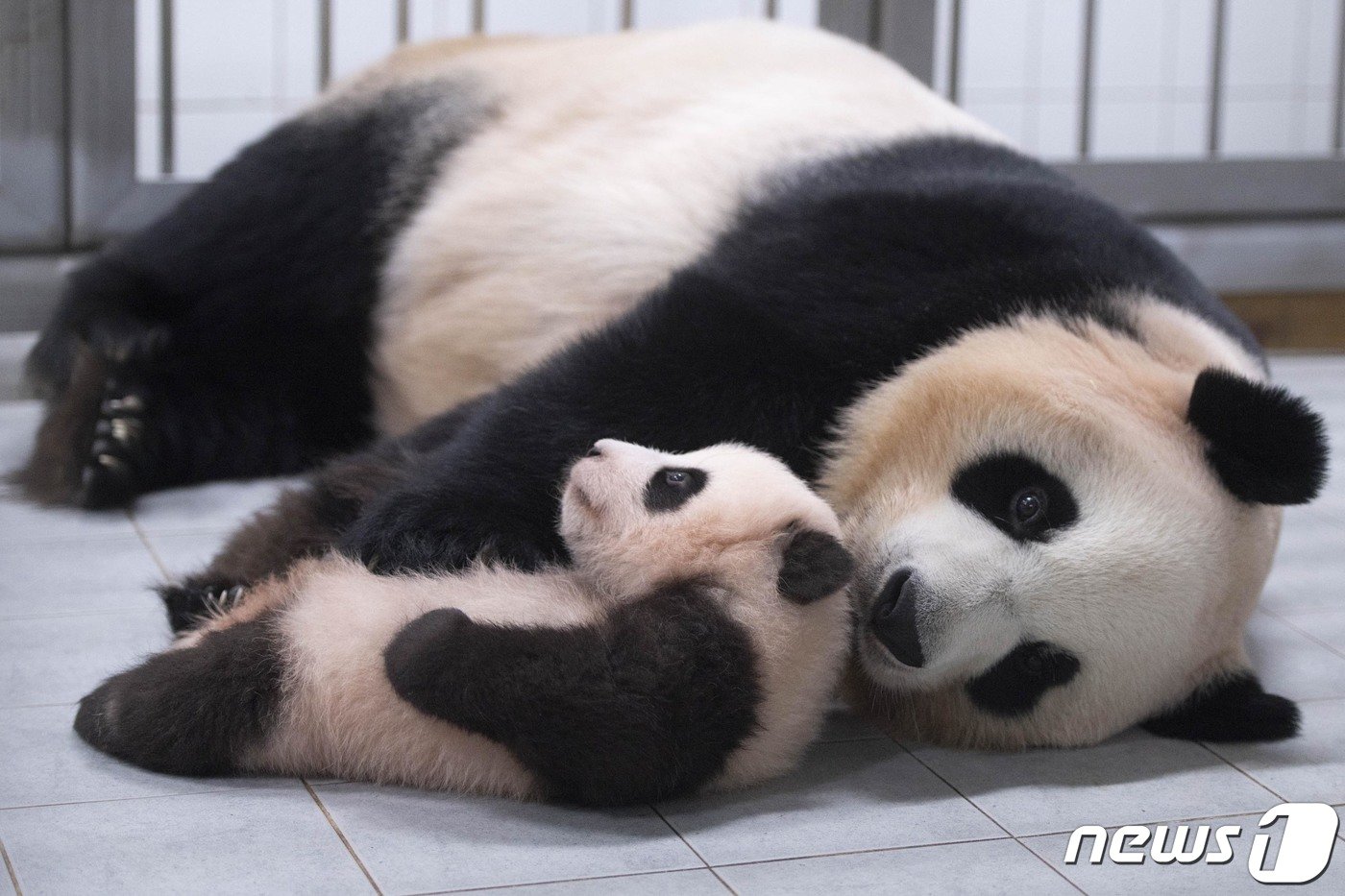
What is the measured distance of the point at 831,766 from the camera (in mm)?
2428

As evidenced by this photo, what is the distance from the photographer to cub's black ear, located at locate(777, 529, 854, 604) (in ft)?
7.14

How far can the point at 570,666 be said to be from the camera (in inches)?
80.6

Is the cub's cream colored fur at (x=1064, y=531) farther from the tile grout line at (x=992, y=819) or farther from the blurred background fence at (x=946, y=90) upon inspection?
the blurred background fence at (x=946, y=90)

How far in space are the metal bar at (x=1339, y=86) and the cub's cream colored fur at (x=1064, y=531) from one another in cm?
377

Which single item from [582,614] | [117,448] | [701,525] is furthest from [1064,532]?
[117,448]

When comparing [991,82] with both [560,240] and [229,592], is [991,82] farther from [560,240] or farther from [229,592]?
[229,592]

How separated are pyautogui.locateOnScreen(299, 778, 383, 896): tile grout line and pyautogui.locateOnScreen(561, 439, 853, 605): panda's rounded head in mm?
482

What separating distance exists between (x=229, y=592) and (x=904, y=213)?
1.33m

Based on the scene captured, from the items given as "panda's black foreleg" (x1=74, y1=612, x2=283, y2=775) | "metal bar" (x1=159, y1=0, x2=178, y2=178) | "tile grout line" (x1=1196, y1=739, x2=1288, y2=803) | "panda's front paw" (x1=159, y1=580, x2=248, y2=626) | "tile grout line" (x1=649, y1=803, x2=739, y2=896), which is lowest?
"tile grout line" (x1=1196, y1=739, x2=1288, y2=803)

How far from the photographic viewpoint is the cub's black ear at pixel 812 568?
218 centimetres

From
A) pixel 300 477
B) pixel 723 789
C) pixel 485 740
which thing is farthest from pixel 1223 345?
pixel 300 477

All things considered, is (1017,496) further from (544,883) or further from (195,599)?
Result: (195,599)

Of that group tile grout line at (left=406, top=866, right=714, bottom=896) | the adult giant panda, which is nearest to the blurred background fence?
the adult giant panda

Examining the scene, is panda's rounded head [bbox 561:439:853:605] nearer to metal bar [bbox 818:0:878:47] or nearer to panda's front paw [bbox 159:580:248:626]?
panda's front paw [bbox 159:580:248:626]
